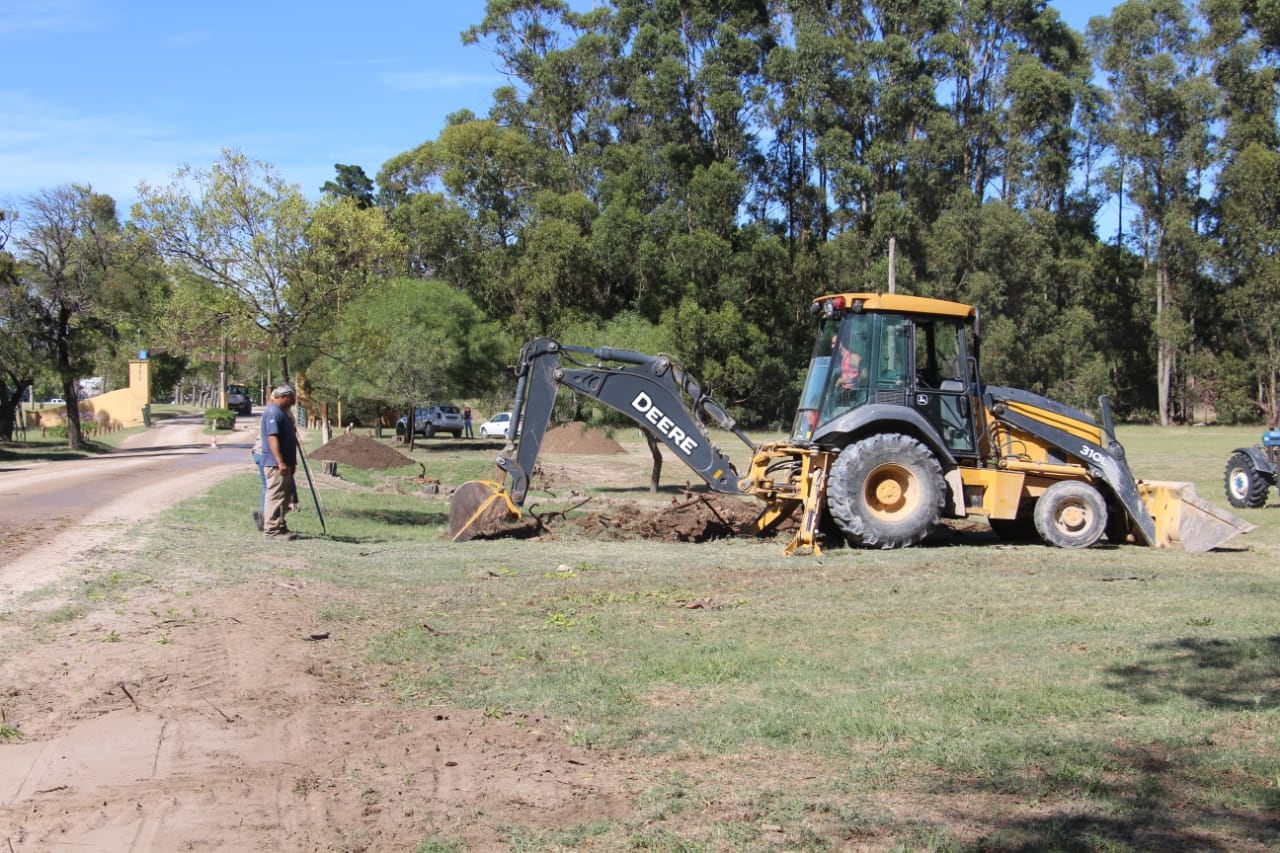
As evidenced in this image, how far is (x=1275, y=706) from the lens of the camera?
258 inches

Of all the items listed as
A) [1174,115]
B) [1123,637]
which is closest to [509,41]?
[1174,115]

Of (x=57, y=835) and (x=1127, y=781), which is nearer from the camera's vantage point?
(x=57, y=835)

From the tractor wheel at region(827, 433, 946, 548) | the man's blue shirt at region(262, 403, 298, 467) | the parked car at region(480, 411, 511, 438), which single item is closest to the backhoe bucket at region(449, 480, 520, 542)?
the man's blue shirt at region(262, 403, 298, 467)

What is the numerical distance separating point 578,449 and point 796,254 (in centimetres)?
2119

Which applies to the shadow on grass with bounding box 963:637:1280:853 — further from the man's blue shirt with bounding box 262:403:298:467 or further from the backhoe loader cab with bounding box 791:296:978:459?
the man's blue shirt with bounding box 262:403:298:467

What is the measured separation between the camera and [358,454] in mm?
31969

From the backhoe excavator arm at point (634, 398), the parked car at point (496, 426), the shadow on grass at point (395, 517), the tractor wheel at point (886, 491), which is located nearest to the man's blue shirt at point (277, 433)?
the backhoe excavator arm at point (634, 398)

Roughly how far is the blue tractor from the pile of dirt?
2098 centimetres

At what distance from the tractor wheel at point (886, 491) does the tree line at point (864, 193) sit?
109ft

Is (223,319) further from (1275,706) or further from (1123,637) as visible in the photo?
(1275,706)

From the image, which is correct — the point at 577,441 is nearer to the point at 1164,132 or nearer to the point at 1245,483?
the point at 1245,483

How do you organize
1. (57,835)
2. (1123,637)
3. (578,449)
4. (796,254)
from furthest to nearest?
(796,254) → (578,449) → (1123,637) → (57,835)

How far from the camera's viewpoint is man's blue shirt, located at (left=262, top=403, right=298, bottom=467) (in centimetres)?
1418

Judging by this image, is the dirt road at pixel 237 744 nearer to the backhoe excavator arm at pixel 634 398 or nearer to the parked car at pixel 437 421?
the backhoe excavator arm at pixel 634 398
